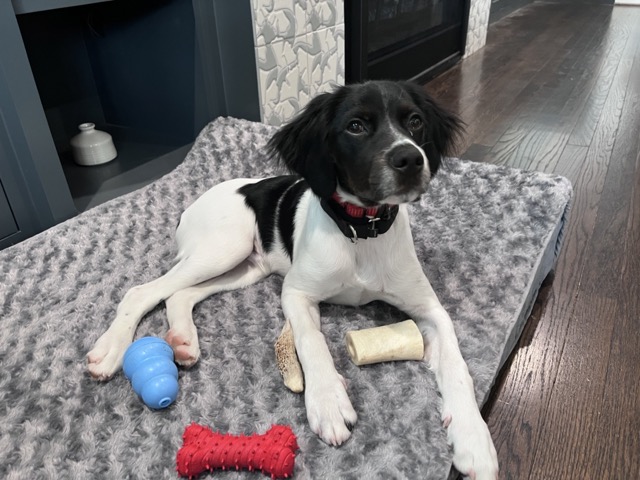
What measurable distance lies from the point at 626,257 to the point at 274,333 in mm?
1238

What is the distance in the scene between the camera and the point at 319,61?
2686mm

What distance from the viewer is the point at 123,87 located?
2.53m

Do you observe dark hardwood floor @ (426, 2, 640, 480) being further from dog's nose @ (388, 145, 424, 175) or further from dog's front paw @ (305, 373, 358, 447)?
dog's nose @ (388, 145, 424, 175)

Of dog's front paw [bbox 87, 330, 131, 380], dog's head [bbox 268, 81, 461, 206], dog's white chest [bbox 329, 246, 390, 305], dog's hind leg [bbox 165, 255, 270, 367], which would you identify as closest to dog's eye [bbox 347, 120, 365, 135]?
dog's head [bbox 268, 81, 461, 206]

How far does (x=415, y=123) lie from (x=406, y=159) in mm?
193

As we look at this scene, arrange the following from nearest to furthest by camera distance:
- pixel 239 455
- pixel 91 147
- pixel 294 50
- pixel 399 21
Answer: pixel 239 455, pixel 91 147, pixel 294 50, pixel 399 21

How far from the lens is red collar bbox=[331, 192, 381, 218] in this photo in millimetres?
1195

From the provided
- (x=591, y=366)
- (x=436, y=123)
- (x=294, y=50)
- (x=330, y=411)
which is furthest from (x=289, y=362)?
(x=294, y=50)

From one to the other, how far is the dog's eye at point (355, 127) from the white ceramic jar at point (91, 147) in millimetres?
1597

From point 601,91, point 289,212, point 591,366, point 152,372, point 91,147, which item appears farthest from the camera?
point 601,91

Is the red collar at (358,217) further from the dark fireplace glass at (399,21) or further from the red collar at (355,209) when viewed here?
the dark fireplace glass at (399,21)

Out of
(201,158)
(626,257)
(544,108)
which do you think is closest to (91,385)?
(201,158)

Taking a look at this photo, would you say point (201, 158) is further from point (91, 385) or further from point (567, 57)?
point (567, 57)

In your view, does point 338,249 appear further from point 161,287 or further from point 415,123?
point 161,287
